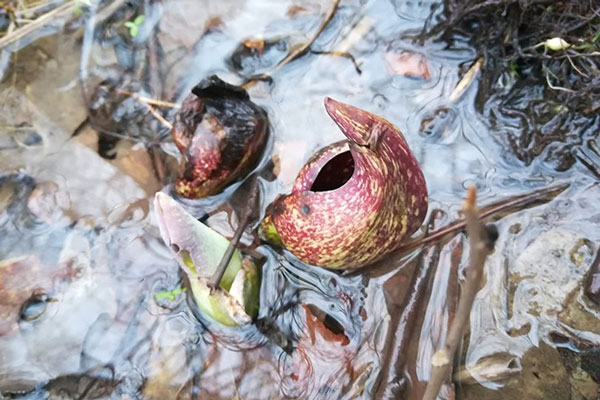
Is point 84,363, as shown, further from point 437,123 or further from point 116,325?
point 437,123

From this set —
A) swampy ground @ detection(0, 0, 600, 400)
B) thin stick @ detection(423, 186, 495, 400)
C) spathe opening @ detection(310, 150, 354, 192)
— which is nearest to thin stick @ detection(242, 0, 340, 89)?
swampy ground @ detection(0, 0, 600, 400)

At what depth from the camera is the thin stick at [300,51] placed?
233cm

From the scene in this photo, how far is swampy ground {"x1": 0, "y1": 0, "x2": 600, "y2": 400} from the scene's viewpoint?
5.81 ft

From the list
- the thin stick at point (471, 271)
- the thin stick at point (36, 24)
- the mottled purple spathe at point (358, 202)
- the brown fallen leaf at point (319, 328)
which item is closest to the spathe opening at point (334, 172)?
the mottled purple spathe at point (358, 202)

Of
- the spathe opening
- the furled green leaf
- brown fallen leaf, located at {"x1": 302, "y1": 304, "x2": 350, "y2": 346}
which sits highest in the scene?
the spathe opening

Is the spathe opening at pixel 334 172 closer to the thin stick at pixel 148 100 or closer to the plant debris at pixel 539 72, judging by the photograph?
the plant debris at pixel 539 72

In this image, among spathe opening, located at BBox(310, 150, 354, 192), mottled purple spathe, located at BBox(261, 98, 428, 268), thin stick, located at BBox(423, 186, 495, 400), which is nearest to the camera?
thin stick, located at BBox(423, 186, 495, 400)

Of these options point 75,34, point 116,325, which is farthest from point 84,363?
point 75,34

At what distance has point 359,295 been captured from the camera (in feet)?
6.15

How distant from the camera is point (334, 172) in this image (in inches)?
70.2

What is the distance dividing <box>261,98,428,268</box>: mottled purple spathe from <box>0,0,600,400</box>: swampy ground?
0.28m

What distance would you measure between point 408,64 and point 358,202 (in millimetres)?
1046

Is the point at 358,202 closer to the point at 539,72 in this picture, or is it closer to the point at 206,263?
the point at 206,263

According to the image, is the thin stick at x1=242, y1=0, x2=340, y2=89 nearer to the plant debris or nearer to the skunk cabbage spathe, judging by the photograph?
the skunk cabbage spathe
